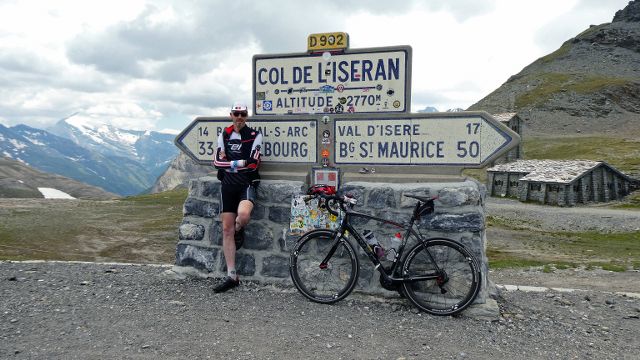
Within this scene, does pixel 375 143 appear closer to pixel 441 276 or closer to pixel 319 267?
pixel 319 267

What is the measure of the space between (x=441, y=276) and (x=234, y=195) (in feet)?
10.0

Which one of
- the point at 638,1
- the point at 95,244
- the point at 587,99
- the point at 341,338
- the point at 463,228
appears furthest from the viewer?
the point at 638,1

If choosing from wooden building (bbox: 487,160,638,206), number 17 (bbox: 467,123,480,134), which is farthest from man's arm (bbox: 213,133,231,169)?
wooden building (bbox: 487,160,638,206)

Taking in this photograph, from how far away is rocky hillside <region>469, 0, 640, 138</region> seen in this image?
8900cm

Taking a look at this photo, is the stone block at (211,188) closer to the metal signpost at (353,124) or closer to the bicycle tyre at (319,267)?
the metal signpost at (353,124)

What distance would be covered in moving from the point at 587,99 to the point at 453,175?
105277mm

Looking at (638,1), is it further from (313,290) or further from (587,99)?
(313,290)

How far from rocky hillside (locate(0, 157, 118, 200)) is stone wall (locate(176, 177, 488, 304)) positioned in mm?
150577

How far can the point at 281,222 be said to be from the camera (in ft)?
21.7

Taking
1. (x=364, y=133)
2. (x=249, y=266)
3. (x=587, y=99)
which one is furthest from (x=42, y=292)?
(x=587, y=99)

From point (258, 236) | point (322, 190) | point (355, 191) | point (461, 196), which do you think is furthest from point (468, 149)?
point (258, 236)

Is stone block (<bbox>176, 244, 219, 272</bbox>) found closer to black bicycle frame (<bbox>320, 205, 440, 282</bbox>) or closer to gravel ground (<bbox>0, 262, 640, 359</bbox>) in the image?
gravel ground (<bbox>0, 262, 640, 359</bbox>)

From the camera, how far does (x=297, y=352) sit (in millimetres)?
4488

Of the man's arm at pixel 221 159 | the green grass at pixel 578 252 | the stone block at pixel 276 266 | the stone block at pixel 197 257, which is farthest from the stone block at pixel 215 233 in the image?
the green grass at pixel 578 252
